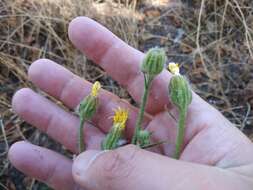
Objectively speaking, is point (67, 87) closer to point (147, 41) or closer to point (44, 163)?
point (44, 163)

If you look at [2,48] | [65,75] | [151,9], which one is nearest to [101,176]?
[65,75]

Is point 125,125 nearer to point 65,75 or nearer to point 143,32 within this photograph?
point 65,75

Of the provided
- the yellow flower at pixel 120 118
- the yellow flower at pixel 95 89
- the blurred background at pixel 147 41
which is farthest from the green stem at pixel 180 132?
the blurred background at pixel 147 41

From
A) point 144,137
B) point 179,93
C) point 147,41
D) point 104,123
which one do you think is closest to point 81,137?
point 104,123

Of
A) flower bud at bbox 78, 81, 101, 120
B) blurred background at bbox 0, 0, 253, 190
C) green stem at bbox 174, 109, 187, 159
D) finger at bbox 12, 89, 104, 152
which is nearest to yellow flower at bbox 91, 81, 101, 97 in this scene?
flower bud at bbox 78, 81, 101, 120

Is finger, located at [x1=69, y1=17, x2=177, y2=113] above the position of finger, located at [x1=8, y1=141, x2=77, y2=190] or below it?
above

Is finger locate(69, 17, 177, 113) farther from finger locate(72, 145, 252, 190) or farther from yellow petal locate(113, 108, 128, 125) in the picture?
finger locate(72, 145, 252, 190)
